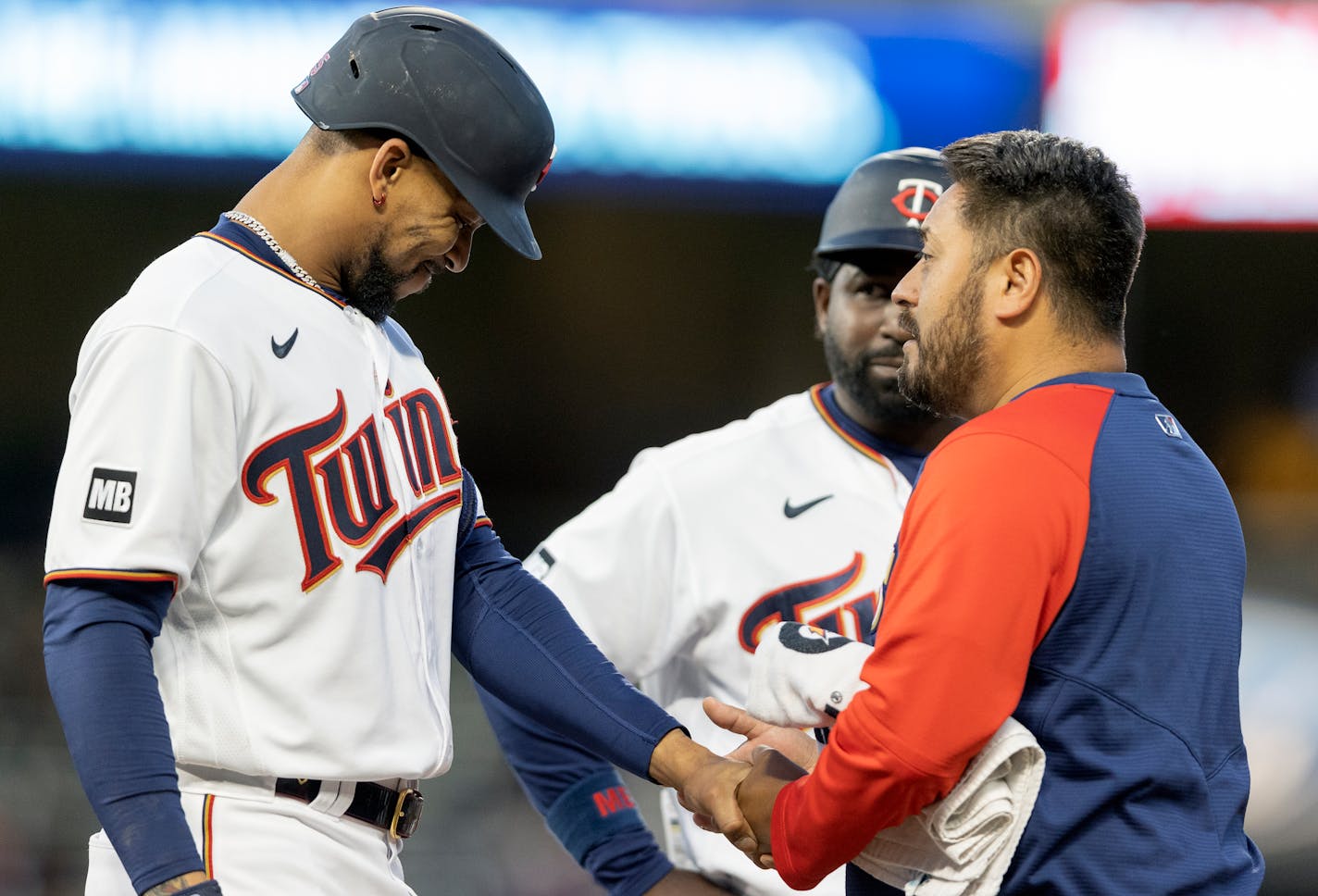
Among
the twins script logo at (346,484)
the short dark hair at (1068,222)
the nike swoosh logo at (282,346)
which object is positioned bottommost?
the twins script logo at (346,484)

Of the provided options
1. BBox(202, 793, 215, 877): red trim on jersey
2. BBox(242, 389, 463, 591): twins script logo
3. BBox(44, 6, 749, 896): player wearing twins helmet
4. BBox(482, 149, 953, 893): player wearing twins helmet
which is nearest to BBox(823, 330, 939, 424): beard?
BBox(482, 149, 953, 893): player wearing twins helmet

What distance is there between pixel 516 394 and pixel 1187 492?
7.78 metres

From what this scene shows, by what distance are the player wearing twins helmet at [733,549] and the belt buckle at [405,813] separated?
0.66 m

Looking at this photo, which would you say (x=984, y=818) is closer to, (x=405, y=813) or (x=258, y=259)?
(x=405, y=813)

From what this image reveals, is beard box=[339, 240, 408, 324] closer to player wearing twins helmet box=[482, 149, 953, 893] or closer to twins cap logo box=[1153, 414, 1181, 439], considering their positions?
player wearing twins helmet box=[482, 149, 953, 893]

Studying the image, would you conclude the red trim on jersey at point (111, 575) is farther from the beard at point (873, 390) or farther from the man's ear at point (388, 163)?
the beard at point (873, 390)

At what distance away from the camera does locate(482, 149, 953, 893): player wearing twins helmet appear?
2.72 metres

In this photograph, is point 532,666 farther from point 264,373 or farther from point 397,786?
point 264,373

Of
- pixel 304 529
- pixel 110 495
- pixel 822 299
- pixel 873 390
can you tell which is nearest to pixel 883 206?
pixel 822 299

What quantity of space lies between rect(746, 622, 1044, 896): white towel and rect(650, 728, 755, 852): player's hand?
9.0 inches

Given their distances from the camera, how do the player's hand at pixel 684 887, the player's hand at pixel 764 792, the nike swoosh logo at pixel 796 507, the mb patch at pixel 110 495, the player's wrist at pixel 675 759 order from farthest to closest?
1. the nike swoosh logo at pixel 796 507
2. the player's hand at pixel 684 887
3. the player's wrist at pixel 675 759
4. the player's hand at pixel 764 792
5. the mb patch at pixel 110 495

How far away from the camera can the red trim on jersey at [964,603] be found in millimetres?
1744

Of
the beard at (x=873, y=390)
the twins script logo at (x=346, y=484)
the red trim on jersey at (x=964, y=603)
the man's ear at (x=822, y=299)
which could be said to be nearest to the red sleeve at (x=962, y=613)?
the red trim on jersey at (x=964, y=603)

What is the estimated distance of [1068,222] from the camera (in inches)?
77.9
